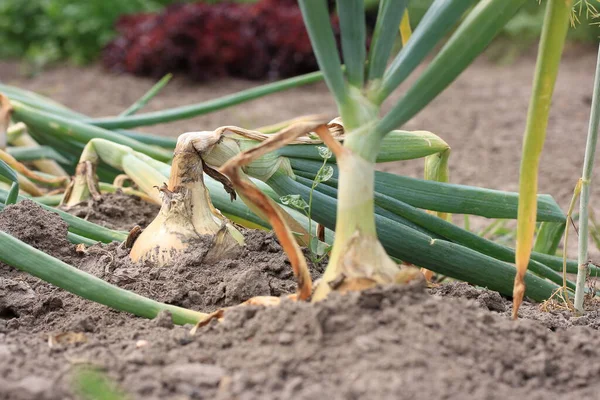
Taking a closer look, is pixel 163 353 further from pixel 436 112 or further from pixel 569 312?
pixel 436 112

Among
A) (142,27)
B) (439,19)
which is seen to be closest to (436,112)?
(142,27)

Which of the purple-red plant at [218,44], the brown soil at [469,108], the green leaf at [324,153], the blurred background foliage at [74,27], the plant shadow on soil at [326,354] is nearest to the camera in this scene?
the plant shadow on soil at [326,354]

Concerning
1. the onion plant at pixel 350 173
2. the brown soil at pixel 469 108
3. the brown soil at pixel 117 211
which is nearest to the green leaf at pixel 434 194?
the onion plant at pixel 350 173

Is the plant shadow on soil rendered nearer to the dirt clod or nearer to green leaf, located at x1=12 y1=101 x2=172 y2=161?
the dirt clod

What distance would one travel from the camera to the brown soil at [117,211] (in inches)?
66.2

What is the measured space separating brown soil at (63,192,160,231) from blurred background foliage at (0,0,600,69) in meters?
4.02

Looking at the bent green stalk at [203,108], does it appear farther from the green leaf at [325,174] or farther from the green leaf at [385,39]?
the green leaf at [385,39]

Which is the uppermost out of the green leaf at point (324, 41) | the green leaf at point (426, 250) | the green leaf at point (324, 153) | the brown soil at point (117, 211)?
the green leaf at point (324, 41)

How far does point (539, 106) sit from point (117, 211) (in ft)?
3.46

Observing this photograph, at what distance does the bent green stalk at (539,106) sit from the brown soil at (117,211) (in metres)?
0.91

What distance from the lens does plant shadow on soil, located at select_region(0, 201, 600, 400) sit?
0.82 meters

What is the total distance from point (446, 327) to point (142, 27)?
4.70 m

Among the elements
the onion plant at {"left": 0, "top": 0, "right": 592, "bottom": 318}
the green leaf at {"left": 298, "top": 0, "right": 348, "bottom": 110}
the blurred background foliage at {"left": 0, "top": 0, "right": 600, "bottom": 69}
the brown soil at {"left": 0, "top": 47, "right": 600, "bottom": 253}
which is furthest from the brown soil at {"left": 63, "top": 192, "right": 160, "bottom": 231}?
the blurred background foliage at {"left": 0, "top": 0, "right": 600, "bottom": 69}

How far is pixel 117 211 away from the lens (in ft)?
5.71
